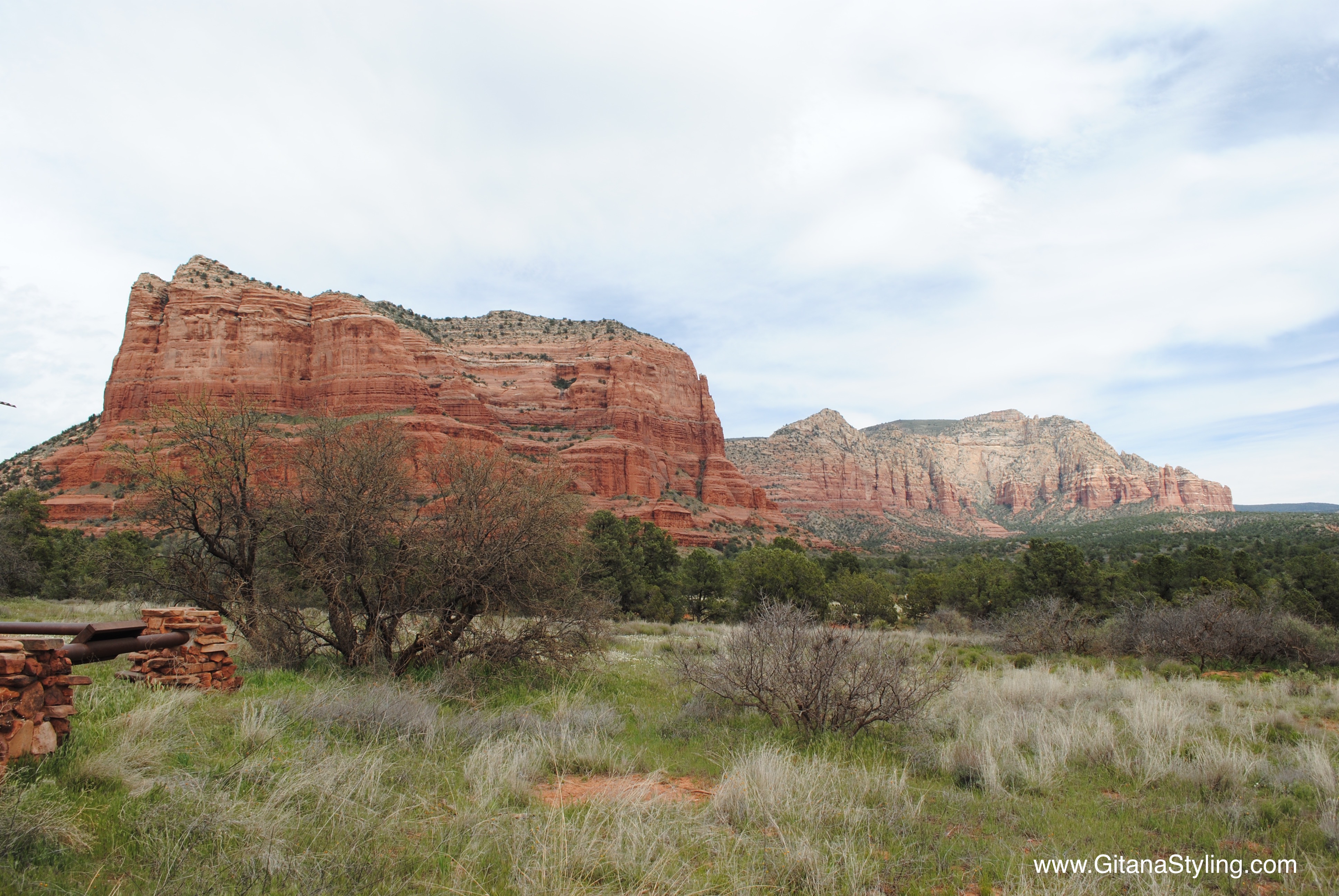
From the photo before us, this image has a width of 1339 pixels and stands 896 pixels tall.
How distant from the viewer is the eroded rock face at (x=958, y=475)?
419ft

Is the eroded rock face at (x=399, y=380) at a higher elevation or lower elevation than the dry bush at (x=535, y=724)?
higher

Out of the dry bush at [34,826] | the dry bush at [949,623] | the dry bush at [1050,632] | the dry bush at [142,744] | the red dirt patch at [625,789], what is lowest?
the dry bush at [949,623]

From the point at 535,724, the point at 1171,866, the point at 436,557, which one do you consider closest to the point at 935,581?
the point at 436,557

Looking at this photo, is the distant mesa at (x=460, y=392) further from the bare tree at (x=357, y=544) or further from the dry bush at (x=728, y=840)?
the dry bush at (x=728, y=840)

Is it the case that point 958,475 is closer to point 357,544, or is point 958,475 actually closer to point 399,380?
point 399,380

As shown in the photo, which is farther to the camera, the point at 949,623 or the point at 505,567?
the point at 949,623

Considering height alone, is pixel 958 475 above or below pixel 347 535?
above

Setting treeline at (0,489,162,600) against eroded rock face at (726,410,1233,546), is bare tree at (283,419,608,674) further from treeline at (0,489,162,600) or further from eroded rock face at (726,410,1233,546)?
eroded rock face at (726,410,1233,546)

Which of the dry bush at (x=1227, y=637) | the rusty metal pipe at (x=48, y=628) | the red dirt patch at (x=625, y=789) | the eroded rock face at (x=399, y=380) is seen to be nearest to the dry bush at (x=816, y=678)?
the red dirt patch at (x=625, y=789)

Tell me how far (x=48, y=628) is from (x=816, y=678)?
856 cm

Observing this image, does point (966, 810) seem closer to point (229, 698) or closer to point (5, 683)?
point (5, 683)

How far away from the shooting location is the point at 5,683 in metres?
4.43

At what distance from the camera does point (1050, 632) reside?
16.8 metres

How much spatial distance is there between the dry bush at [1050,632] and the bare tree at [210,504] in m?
18.6
